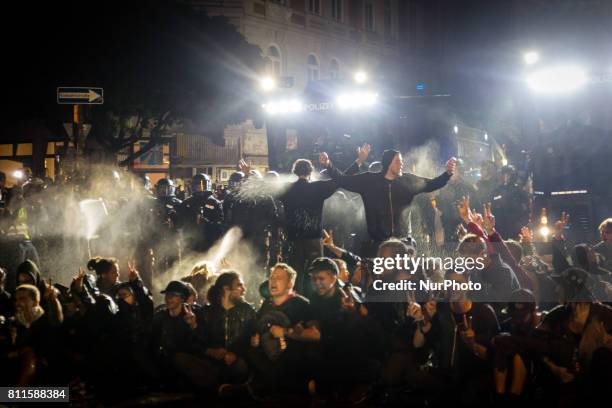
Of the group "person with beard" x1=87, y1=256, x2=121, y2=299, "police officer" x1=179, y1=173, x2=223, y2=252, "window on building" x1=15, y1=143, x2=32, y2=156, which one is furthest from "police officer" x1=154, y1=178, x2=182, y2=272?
"window on building" x1=15, y1=143, x2=32, y2=156

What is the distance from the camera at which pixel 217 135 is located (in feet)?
97.1

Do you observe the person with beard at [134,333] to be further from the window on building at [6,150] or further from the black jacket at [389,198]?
the window on building at [6,150]

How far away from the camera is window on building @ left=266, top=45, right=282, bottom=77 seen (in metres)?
31.8

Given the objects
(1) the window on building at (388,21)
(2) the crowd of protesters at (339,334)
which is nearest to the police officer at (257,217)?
(2) the crowd of protesters at (339,334)

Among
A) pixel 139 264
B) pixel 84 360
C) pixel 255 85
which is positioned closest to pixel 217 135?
pixel 255 85

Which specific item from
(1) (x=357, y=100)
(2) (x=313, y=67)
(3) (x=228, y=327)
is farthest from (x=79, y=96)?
(2) (x=313, y=67)

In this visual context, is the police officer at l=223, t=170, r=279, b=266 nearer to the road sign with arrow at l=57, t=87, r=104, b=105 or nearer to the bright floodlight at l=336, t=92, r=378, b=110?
the road sign with arrow at l=57, t=87, r=104, b=105

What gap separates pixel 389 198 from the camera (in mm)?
8562

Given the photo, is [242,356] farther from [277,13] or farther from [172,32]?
[277,13]

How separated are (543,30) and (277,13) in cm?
2190

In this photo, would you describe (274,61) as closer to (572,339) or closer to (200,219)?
(200,219)

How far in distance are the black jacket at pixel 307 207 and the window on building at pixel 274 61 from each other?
22.8 meters

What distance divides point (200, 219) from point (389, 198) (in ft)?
11.9

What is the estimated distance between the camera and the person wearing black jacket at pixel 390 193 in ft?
28.0
